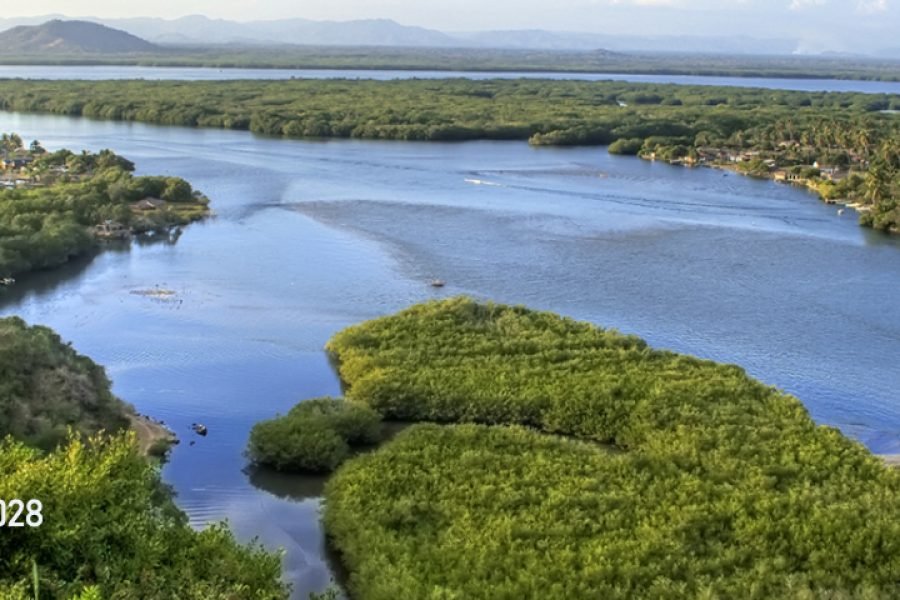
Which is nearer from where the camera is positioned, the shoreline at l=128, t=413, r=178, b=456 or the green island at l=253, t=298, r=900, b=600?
the green island at l=253, t=298, r=900, b=600

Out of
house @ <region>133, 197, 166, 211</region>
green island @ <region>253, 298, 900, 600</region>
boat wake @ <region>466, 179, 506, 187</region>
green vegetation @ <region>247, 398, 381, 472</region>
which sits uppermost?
boat wake @ <region>466, 179, 506, 187</region>

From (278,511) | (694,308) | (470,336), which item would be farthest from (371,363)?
(694,308)

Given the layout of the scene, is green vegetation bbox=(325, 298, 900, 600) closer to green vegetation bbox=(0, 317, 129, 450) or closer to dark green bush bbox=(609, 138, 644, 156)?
green vegetation bbox=(0, 317, 129, 450)

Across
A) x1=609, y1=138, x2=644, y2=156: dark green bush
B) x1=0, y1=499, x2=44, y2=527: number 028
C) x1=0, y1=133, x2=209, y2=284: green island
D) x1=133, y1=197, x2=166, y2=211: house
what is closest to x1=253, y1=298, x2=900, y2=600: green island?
x1=0, y1=499, x2=44, y2=527: number 028

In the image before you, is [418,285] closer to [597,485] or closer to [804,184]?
[597,485]

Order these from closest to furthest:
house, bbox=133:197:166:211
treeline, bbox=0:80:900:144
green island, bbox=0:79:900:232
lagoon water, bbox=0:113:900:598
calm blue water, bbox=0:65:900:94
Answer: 1. lagoon water, bbox=0:113:900:598
2. house, bbox=133:197:166:211
3. green island, bbox=0:79:900:232
4. treeline, bbox=0:80:900:144
5. calm blue water, bbox=0:65:900:94

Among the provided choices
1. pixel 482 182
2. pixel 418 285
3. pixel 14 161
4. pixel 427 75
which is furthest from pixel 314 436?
pixel 427 75

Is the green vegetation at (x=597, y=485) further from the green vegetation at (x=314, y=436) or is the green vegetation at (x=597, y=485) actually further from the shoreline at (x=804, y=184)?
the shoreline at (x=804, y=184)

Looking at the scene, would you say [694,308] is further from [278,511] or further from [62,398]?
[62,398]
